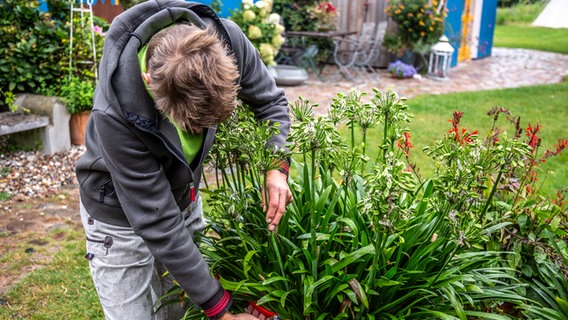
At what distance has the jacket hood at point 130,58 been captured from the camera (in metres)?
1.65

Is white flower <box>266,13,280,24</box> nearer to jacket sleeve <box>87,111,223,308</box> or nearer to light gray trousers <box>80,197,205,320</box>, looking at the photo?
light gray trousers <box>80,197,205,320</box>

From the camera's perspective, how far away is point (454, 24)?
12883 mm

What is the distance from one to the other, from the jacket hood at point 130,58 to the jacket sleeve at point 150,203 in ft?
0.21

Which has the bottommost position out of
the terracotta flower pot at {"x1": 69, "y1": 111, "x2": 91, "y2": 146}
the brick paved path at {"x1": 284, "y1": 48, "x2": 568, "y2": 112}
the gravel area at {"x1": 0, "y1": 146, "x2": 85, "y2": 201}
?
the brick paved path at {"x1": 284, "y1": 48, "x2": 568, "y2": 112}

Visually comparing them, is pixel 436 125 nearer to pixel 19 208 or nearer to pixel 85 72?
pixel 85 72

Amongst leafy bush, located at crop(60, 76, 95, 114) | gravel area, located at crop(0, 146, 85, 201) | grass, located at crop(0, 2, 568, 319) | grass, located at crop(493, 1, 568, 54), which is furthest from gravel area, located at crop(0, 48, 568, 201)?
grass, located at crop(493, 1, 568, 54)

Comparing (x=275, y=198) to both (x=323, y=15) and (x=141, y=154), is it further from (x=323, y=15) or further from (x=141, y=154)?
(x=323, y=15)

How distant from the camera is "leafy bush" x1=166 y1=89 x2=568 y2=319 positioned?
1.93 metres

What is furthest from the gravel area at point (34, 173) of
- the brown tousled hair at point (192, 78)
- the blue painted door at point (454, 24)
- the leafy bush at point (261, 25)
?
the blue painted door at point (454, 24)

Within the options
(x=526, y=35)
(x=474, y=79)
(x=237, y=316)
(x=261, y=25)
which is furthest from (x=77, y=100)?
(x=526, y=35)

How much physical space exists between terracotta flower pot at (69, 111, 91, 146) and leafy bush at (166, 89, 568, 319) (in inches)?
151

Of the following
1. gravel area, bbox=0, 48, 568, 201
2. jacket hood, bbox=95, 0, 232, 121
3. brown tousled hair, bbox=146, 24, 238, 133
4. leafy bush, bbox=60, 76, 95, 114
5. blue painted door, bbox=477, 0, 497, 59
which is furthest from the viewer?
blue painted door, bbox=477, 0, 497, 59

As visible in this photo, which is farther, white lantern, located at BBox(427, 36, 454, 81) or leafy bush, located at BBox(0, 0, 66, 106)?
white lantern, located at BBox(427, 36, 454, 81)

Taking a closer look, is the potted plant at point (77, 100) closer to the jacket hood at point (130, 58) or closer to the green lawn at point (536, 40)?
the jacket hood at point (130, 58)
